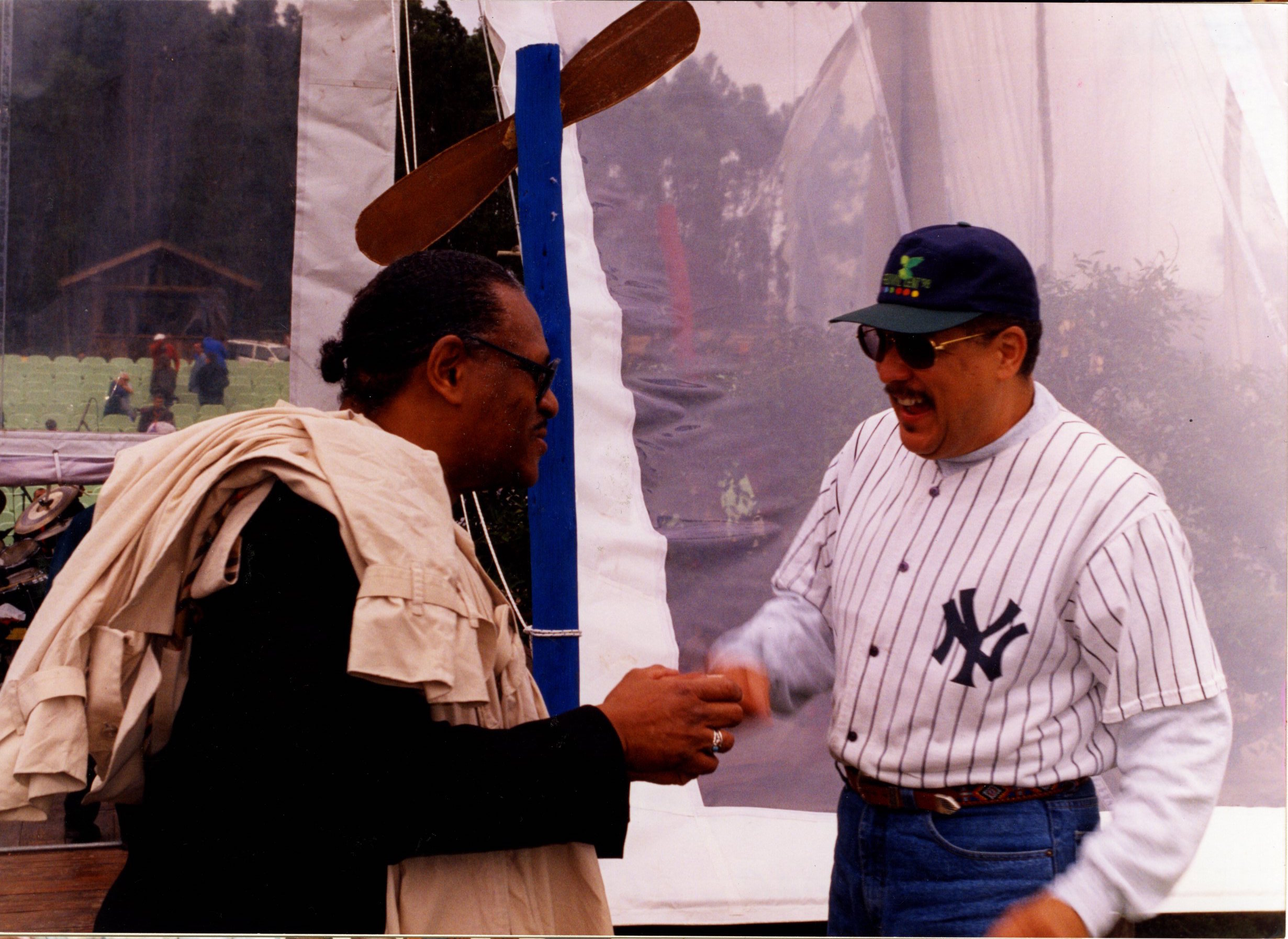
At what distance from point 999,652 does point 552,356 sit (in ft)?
4.29

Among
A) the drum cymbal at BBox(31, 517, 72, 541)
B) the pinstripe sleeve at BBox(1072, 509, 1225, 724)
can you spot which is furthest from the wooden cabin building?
the pinstripe sleeve at BBox(1072, 509, 1225, 724)

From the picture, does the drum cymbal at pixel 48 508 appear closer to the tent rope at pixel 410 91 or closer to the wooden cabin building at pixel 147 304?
the wooden cabin building at pixel 147 304

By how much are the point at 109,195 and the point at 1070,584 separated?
12.9ft

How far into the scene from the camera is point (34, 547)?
14.6 feet

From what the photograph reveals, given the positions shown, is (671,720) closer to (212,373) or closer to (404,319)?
(404,319)

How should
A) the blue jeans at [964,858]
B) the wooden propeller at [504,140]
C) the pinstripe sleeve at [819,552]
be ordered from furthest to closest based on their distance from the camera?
1. the wooden propeller at [504,140]
2. the pinstripe sleeve at [819,552]
3. the blue jeans at [964,858]

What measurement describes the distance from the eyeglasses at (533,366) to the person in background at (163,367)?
2.76m

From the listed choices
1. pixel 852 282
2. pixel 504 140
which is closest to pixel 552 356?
pixel 504 140

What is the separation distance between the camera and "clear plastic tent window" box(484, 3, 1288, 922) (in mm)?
3184

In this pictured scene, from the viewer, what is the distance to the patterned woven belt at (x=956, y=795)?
1603 mm

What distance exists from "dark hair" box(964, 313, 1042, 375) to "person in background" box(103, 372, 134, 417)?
11.3 ft

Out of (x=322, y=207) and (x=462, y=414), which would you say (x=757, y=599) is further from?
(x=322, y=207)

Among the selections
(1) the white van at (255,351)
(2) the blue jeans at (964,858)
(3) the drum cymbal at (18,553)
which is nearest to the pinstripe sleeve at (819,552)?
(2) the blue jeans at (964,858)

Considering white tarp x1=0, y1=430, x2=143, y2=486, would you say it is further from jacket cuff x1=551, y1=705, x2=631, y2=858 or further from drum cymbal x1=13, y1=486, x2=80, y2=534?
jacket cuff x1=551, y1=705, x2=631, y2=858
